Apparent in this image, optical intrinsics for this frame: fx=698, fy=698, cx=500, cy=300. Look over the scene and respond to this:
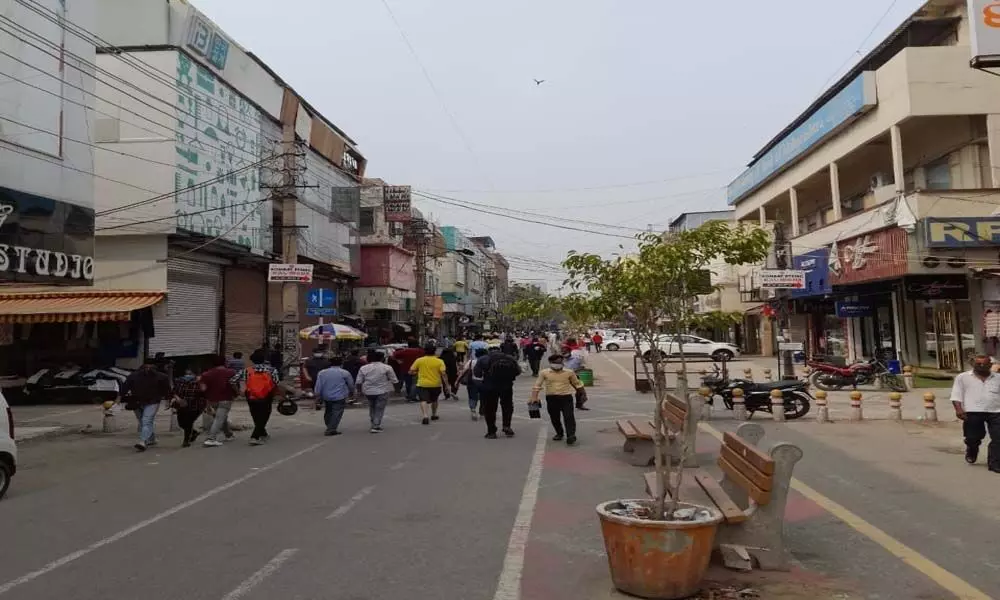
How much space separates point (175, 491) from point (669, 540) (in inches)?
246

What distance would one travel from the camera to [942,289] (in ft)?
65.7

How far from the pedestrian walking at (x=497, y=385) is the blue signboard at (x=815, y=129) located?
17.5 m

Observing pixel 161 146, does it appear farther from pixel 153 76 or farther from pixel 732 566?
pixel 732 566

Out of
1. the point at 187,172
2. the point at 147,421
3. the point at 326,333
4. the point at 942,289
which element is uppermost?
the point at 187,172

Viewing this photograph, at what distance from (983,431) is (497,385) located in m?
6.69

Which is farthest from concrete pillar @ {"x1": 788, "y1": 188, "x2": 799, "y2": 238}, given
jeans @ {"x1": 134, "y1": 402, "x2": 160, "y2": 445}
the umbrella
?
jeans @ {"x1": 134, "y1": 402, "x2": 160, "y2": 445}

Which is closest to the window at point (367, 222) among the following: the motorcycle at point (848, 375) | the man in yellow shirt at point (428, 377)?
the motorcycle at point (848, 375)

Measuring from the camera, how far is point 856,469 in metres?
8.81

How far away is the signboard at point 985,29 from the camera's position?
14.6m

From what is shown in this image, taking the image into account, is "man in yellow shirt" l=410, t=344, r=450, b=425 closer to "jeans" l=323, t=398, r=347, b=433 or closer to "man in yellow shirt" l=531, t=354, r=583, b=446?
"jeans" l=323, t=398, r=347, b=433

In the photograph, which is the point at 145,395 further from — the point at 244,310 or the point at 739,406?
the point at 244,310

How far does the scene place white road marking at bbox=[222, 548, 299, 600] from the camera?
4605 mm

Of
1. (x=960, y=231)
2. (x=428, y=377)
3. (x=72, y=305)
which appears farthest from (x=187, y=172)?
(x=960, y=231)

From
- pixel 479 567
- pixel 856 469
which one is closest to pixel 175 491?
pixel 479 567
